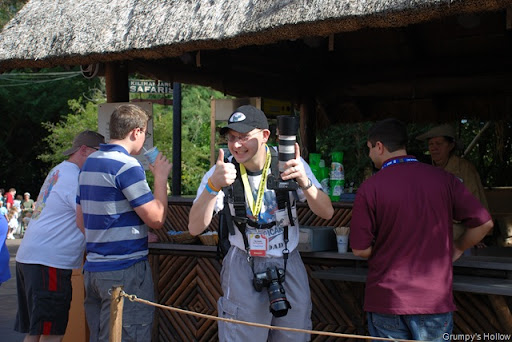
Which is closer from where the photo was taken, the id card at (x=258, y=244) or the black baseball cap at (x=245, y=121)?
the black baseball cap at (x=245, y=121)

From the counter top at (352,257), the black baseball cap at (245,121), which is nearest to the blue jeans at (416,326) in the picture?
the counter top at (352,257)

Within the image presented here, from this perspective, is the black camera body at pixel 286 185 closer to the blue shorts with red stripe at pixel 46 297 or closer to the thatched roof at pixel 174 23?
the thatched roof at pixel 174 23

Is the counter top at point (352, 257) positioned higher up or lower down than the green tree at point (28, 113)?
lower down

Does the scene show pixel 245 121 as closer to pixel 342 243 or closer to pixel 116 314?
pixel 116 314

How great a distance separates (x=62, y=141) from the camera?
25.1 m

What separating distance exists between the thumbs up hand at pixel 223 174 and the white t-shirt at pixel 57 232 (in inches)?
69.0

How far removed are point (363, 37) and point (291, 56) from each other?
3.45 feet

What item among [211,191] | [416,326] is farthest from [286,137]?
[416,326]

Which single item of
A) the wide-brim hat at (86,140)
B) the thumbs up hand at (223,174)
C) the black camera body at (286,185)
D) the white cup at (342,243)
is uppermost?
the wide-brim hat at (86,140)

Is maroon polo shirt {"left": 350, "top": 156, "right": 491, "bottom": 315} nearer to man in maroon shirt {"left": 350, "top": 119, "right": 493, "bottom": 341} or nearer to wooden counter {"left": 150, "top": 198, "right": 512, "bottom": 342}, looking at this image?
man in maroon shirt {"left": 350, "top": 119, "right": 493, "bottom": 341}

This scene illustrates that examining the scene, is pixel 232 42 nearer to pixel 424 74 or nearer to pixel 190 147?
pixel 424 74

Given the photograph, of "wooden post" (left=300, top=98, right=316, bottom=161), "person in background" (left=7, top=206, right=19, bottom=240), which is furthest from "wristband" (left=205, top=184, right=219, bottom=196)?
"person in background" (left=7, top=206, right=19, bottom=240)

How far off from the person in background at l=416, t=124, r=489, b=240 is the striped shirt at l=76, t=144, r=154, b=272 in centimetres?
288

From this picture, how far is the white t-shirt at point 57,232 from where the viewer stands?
184 inches
